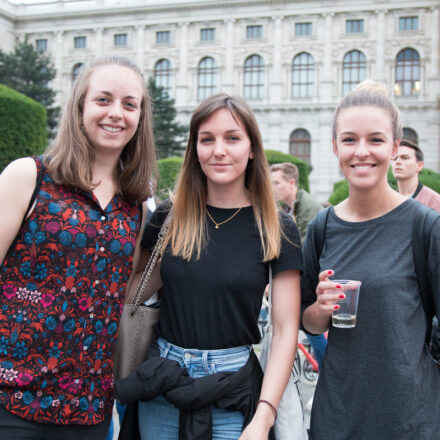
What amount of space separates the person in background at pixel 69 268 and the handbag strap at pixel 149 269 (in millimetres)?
88

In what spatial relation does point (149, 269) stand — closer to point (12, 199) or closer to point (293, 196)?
point (12, 199)

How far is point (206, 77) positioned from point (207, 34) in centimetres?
286

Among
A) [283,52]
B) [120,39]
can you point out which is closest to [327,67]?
[283,52]

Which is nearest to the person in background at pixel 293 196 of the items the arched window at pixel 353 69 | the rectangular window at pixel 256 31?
the arched window at pixel 353 69

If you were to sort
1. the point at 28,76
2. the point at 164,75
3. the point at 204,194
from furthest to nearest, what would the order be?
the point at 164,75 → the point at 28,76 → the point at 204,194

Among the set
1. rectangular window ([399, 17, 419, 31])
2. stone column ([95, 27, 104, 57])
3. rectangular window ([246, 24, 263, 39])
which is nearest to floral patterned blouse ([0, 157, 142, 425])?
rectangular window ([246, 24, 263, 39])

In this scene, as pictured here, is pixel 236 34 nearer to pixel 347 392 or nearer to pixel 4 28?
pixel 4 28

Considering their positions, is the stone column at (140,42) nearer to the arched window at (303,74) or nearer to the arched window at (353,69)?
the arched window at (303,74)

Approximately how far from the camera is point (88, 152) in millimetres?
1806

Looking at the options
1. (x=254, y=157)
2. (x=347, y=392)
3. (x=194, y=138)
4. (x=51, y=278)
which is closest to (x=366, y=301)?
(x=347, y=392)

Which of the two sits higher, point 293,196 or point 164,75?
point 164,75

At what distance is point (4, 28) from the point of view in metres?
34.8

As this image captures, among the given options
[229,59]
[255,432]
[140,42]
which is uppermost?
[140,42]

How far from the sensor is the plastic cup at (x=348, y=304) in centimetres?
155
